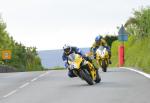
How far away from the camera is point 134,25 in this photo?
10269cm

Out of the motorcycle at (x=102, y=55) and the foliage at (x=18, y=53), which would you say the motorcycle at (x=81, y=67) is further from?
the foliage at (x=18, y=53)

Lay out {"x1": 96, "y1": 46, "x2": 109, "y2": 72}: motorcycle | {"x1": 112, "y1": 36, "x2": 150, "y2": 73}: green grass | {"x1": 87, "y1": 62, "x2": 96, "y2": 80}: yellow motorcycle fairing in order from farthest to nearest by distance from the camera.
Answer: {"x1": 112, "y1": 36, "x2": 150, "y2": 73}: green grass < {"x1": 96, "y1": 46, "x2": 109, "y2": 72}: motorcycle < {"x1": 87, "y1": 62, "x2": 96, "y2": 80}: yellow motorcycle fairing

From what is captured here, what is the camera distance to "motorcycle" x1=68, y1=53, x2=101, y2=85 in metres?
20.2

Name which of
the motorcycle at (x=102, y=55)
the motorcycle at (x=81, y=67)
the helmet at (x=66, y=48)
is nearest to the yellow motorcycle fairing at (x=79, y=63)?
the motorcycle at (x=81, y=67)

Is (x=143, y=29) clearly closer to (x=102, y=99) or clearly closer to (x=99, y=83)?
(x=99, y=83)

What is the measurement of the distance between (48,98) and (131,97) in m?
2.25

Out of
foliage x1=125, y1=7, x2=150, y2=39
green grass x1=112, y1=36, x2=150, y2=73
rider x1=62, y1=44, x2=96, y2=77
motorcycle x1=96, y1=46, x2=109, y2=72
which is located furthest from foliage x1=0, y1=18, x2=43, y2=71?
rider x1=62, y1=44, x2=96, y2=77

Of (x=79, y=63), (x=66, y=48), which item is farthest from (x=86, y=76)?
(x=66, y=48)

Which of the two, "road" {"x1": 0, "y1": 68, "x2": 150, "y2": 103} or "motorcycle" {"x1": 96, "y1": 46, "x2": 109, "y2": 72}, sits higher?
"motorcycle" {"x1": 96, "y1": 46, "x2": 109, "y2": 72}

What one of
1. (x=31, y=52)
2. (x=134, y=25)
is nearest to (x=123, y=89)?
(x=134, y=25)

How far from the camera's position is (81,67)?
20406 mm

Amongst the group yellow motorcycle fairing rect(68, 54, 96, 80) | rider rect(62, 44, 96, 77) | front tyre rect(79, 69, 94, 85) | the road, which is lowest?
the road

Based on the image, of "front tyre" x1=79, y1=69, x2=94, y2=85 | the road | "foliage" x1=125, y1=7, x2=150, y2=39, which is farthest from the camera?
"foliage" x1=125, y1=7, x2=150, y2=39

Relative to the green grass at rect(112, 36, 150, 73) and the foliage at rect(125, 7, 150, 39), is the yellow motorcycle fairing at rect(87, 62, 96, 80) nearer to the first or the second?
the green grass at rect(112, 36, 150, 73)
